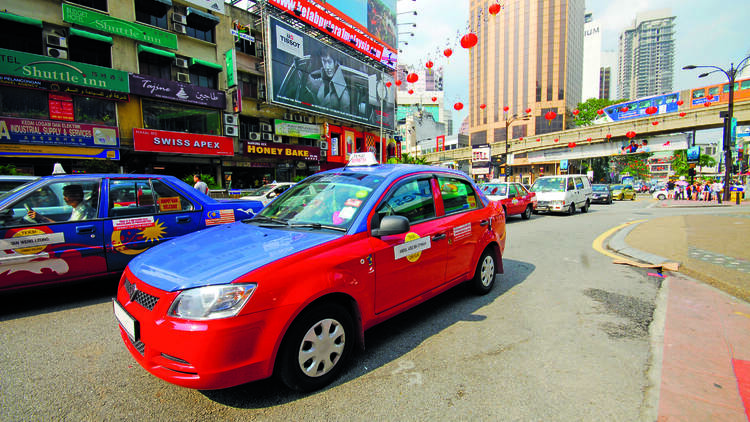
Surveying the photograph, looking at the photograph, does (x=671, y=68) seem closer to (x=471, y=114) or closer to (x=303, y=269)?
(x=471, y=114)

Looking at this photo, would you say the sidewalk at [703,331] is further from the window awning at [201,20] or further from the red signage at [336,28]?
the red signage at [336,28]

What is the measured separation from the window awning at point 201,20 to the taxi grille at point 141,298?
22.5m

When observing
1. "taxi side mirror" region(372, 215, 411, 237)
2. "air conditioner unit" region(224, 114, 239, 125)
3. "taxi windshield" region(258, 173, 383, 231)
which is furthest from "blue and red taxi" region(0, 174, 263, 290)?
"air conditioner unit" region(224, 114, 239, 125)

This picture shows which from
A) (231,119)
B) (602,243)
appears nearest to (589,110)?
(231,119)

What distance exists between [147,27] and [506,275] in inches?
850

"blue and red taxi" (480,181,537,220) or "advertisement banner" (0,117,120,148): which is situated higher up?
"advertisement banner" (0,117,120,148)

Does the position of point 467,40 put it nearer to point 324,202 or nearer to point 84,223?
point 324,202

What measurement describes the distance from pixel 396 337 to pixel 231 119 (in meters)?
21.7

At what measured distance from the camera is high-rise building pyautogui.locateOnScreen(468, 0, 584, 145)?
6988 cm

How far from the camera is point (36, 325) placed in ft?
11.7

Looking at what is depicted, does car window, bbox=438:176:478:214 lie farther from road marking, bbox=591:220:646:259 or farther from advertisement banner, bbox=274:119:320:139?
advertisement banner, bbox=274:119:320:139

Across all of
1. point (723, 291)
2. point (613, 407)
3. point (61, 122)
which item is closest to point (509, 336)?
point (613, 407)

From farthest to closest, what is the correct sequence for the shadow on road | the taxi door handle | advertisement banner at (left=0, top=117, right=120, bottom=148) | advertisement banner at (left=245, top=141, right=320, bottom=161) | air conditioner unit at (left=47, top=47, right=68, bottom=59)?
advertisement banner at (left=245, top=141, right=320, bottom=161) → air conditioner unit at (left=47, top=47, right=68, bottom=59) → advertisement banner at (left=0, top=117, right=120, bottom=148) → the taxi door handle → the shadow on road

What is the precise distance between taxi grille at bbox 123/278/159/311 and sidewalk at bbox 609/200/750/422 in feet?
10.6
